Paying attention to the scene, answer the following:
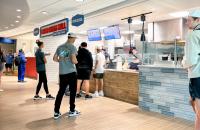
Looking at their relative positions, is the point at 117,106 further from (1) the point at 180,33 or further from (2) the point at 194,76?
(1) the point at 180,33

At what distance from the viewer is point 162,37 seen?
923 centimetres

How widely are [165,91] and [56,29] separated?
5.87 m

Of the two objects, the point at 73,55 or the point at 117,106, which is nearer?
the point at 73,55

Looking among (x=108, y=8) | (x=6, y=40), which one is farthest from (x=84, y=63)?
(x=6, y=40)

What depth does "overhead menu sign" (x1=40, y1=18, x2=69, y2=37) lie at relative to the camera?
8509mm

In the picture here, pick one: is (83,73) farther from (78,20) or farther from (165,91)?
(165,91)

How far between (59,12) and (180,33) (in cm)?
468

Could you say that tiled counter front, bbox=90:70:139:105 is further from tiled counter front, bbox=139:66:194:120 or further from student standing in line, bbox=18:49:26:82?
student standing in line, bbox=18:49:26:82

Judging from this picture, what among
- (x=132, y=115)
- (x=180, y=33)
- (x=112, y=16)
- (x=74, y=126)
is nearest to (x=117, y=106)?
(x=132, y=115)

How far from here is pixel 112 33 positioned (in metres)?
9.63

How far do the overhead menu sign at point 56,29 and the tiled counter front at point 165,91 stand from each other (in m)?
4.37

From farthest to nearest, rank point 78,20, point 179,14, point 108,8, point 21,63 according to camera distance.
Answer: point 21,63
point 179,14
point 78,20
point 108,8

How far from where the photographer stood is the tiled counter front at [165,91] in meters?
4.23

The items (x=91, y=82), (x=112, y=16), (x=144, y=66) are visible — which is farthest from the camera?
(x=112, y=16)
